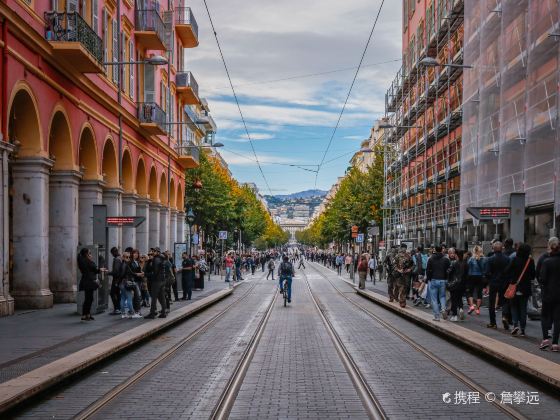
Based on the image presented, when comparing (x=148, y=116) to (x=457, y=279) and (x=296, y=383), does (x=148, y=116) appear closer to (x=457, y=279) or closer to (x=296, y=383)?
(x=457, y=279)

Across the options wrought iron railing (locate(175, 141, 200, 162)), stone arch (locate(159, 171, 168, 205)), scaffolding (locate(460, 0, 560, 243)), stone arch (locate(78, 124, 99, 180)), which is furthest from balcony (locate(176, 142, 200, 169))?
scaffolding (locate(460, 0, 560, 243))

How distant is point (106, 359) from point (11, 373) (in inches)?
87.0

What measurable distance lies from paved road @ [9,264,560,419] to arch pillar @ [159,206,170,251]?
25.9 meters

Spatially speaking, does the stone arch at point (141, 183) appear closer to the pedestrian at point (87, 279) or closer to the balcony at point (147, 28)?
the balcony at point (147, 28)

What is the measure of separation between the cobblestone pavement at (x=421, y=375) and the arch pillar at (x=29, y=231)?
8354 millimetres

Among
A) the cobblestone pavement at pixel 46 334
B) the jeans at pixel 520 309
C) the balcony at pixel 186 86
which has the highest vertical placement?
the balcony at pixel 186 86

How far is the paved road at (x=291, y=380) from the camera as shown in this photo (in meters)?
8.80

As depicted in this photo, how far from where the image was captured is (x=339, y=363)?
12727 millimetres

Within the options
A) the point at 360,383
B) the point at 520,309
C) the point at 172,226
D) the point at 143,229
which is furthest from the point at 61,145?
the point at 172,226

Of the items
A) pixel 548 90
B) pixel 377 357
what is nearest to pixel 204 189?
pixel 548 90

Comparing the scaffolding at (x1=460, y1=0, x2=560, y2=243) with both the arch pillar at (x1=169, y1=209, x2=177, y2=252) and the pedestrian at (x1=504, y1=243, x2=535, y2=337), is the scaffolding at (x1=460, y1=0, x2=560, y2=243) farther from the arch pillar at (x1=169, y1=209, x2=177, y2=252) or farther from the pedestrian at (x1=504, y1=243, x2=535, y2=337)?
the arch pillar at (x1=169, y1=209, x2=177, y2=252)

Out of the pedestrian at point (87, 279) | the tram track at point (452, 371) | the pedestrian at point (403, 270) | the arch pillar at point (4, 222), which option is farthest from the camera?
the pedestrian at point (403, 270)

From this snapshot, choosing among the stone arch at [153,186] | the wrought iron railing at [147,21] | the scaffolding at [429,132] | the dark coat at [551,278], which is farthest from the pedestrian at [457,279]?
the stone arch at [153,186]

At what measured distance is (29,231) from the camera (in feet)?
72.6
